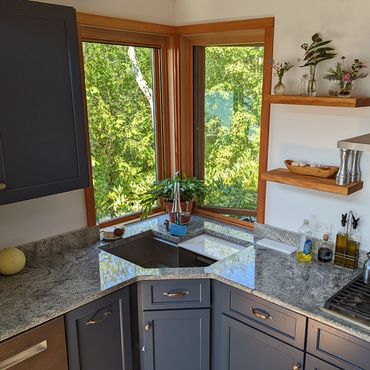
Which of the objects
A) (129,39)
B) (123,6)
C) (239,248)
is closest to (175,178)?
(239,248)

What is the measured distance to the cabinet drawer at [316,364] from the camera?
1724mm

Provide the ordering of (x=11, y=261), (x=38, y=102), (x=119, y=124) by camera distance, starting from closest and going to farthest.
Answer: (x=38, y=102), (x=11, y=261), (x=119, y=124)

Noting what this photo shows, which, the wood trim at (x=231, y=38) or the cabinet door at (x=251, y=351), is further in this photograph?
the wood trim at (x=231, y=38)

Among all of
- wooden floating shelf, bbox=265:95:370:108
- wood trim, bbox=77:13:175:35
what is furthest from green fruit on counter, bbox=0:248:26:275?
wooden floating shelf, bbox=265:95:370:108

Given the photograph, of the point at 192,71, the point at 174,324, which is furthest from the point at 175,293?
the point at 192,71

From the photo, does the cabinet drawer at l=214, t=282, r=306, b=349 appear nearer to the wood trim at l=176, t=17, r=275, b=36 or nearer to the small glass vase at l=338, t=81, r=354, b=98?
the small glass vase at l=338, t=81, r=354, b=98

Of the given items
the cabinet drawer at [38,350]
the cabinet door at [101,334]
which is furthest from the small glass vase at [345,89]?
the cabinet drawer at [38,350]

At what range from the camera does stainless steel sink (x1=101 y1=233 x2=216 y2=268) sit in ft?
8.29

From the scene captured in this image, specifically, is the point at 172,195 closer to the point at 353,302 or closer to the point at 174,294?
the point at 174,294

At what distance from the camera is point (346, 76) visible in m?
1.92

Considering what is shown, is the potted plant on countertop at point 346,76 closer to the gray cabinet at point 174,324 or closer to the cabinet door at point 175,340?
the gray cabinet at point 174,324

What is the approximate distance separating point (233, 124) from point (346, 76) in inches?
36.9

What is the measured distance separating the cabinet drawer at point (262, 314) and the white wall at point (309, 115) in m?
0.64

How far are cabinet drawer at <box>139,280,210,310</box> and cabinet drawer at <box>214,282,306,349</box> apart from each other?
7 cm
